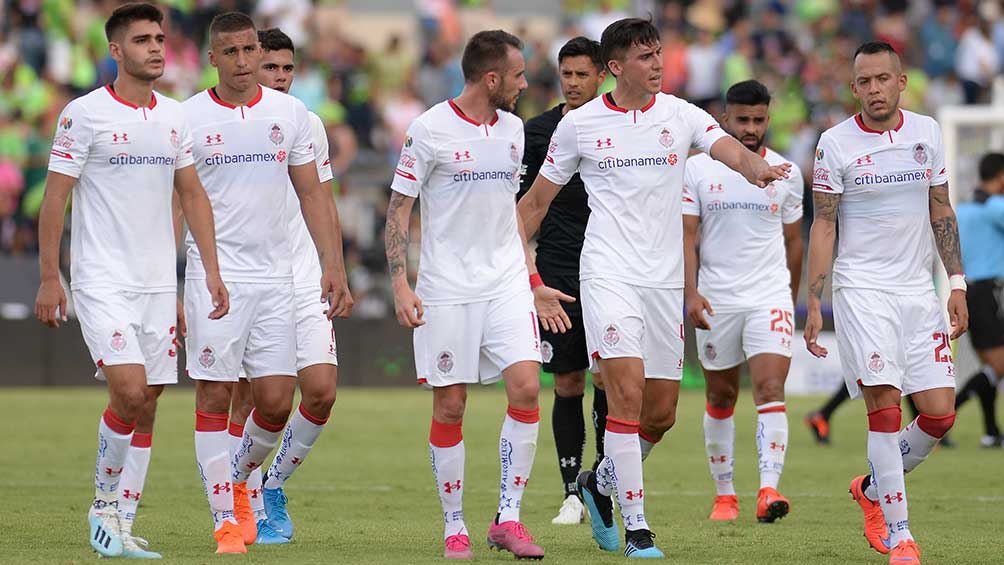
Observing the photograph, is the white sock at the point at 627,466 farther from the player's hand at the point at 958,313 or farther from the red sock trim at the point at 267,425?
the red sock trim at the point at 267,425

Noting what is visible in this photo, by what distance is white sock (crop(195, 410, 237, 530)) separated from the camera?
28.0ft

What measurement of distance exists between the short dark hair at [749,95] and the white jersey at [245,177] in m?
3.11

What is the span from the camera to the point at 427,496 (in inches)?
453

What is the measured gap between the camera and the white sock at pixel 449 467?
830 cm

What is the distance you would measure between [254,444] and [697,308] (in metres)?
2.65

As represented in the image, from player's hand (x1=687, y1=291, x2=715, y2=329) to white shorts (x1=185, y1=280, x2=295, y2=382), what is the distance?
2.38 m

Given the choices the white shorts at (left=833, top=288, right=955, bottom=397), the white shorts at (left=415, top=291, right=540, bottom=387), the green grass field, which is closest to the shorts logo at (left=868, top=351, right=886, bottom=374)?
the white shorts at (left=833, top=288, right=955, bottom=397)

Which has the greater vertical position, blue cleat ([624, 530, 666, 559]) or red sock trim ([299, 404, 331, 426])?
red sock trim ([299, 404, 331, 426])

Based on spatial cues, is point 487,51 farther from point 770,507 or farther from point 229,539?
point 770,507

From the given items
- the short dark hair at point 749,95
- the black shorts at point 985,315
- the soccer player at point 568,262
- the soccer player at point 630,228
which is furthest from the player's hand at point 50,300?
the black shorts at point 985,315

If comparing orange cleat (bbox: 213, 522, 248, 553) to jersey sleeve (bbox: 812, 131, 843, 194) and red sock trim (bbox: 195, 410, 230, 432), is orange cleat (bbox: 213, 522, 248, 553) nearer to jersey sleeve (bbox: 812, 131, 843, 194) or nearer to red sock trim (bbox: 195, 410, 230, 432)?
red sock trim (bbox: 195, 410, 230, 432)

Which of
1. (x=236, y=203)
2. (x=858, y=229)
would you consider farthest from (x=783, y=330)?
(x=236, y=203)

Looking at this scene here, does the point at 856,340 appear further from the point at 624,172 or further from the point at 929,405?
the point at 624,172

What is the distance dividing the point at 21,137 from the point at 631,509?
51.2 feet
